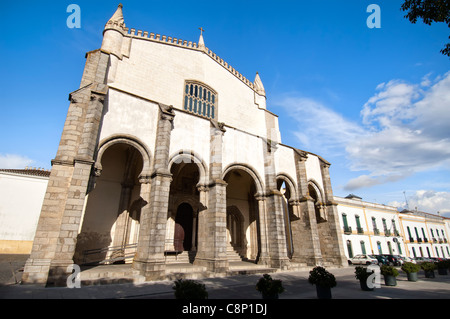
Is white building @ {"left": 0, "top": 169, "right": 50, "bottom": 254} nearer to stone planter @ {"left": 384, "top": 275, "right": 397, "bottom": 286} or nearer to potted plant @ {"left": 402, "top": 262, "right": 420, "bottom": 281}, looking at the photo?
stone planter @ {"left": 384, "top": 275, "right": 397, "bottom": 286}

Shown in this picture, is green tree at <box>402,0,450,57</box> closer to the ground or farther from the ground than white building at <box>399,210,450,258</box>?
farther from the ground

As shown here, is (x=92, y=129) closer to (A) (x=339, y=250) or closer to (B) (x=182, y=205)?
(B) (x=182, y=205)

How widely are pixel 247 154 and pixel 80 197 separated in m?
9.70

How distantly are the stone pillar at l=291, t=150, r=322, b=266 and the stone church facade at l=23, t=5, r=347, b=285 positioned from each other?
2.8 inches

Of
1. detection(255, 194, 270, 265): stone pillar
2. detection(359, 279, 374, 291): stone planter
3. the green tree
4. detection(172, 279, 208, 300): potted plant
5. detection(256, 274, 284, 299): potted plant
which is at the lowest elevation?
detection(359, 279, 374, 291): stone planter

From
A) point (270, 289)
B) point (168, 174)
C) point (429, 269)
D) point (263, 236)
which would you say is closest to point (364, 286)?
point (270, 289)

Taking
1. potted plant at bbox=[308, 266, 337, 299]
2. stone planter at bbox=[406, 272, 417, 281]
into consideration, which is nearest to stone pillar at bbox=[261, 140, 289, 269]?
stone planter at bbox=[406, 272, 417, 281]

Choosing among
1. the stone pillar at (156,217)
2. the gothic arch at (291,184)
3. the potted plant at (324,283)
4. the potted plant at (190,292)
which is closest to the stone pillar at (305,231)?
the gothic arch at (291,184)

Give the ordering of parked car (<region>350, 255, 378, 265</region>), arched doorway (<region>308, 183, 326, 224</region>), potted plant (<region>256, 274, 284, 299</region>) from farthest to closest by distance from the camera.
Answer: parked car (<region>350, 255, 378, 265</region>)
arched doorway (<region>308, 183, 326, 224</region>)
potted plant (<region>256, 274, 284, 299</region>)

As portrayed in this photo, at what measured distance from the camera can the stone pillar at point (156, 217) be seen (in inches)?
362

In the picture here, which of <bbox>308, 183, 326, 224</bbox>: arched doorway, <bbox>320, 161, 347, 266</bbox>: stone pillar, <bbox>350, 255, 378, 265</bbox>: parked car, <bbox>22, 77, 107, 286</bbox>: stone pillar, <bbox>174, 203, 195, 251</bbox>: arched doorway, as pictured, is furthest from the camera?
<bbox>350, 255, 378, 265</bbox>: parked car

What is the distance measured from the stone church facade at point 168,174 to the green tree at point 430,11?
9.49m

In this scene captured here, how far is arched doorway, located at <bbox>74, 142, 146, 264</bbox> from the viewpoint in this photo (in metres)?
12.6
